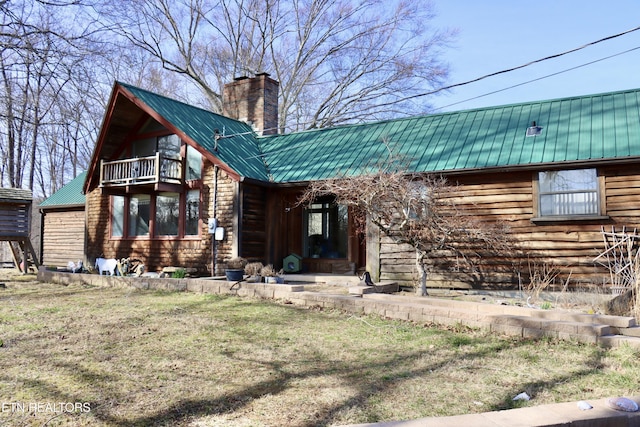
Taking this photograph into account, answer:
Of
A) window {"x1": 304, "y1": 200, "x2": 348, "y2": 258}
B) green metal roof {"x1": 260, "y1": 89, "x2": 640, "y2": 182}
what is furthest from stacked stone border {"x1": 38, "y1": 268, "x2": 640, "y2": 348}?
window {"x1": 304, "y1": 200, "x2": 348, "y2": 258}

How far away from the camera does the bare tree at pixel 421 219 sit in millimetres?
9641

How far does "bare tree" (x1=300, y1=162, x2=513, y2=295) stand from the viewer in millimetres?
9641

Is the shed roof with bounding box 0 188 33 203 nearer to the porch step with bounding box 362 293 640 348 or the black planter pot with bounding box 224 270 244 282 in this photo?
the black planter pot with bounding box 224 270 244 282

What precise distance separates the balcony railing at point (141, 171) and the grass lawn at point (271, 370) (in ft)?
22.0

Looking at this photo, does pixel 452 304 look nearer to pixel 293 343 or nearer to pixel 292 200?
pixel 293 343

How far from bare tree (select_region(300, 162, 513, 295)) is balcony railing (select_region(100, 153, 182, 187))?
218 inches

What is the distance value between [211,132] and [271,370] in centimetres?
1111

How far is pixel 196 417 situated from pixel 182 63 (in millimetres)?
27861

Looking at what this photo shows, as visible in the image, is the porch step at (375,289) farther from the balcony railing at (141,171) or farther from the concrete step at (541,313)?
the balcony railing at (141,171)

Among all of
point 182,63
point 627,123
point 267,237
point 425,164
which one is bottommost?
point 267,237

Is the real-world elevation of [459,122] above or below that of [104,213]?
above

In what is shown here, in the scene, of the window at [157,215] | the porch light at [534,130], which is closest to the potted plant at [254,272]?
the window at [157,215]

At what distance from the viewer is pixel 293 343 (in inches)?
239

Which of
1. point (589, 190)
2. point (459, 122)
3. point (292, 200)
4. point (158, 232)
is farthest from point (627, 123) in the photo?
point (158, 232)
